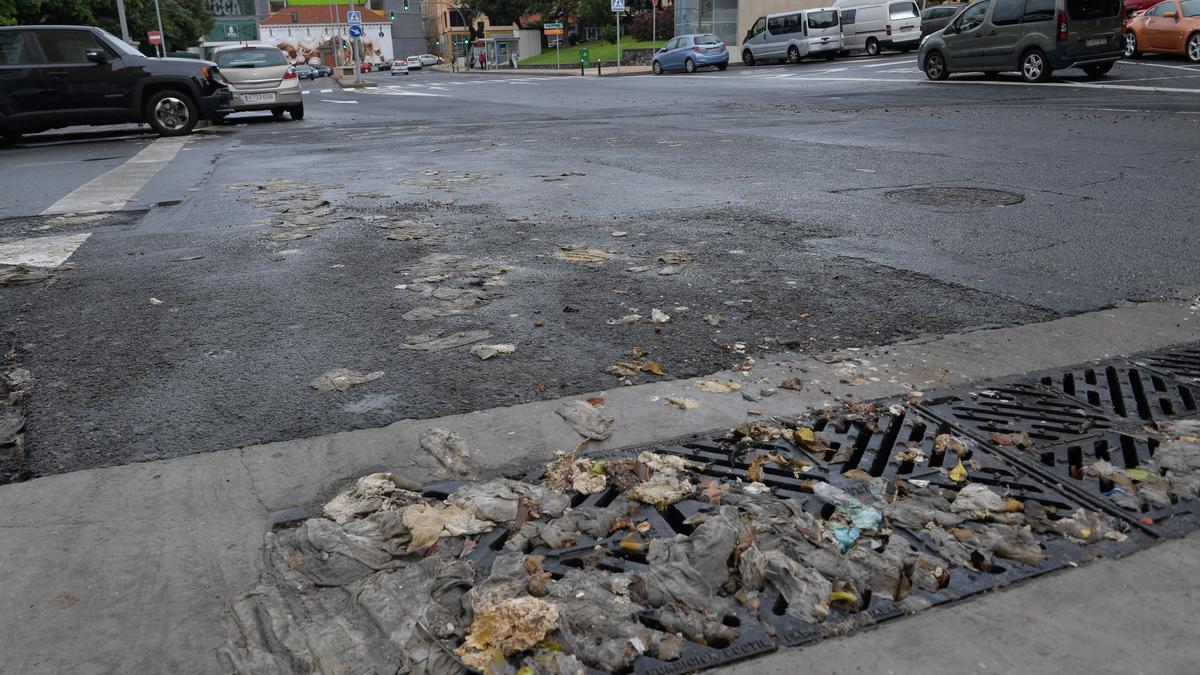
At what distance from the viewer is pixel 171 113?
50.1ft

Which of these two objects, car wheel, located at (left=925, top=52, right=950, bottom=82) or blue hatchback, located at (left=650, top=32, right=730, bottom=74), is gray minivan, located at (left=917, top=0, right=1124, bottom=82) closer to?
car wheel, located at (left=925, top=52, right=950, bottom=82)

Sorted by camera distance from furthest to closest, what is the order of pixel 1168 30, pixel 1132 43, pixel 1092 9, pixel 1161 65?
1. pixel 1132 43
2. pixel 1168 30
3. pixel 1161 65
4. pixel 1092 9

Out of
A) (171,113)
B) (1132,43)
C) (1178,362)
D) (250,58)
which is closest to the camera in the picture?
(1178,362)

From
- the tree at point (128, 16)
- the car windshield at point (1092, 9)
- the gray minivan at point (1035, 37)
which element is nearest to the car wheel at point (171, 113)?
the gray minivan at point (1035, 37)

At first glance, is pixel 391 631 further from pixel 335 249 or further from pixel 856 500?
pixel 335 249

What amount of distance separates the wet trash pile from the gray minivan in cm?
1890

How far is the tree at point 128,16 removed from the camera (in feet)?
112

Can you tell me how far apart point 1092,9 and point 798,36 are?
19137 mm

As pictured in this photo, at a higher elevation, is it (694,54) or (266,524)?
(694,54)

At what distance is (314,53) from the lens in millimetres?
113312

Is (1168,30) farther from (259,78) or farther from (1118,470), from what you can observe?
(1118,470)

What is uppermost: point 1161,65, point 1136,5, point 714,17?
point 714,17

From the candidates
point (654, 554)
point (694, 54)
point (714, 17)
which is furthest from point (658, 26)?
point (654, 554)

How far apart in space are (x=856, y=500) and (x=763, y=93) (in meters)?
20.3
